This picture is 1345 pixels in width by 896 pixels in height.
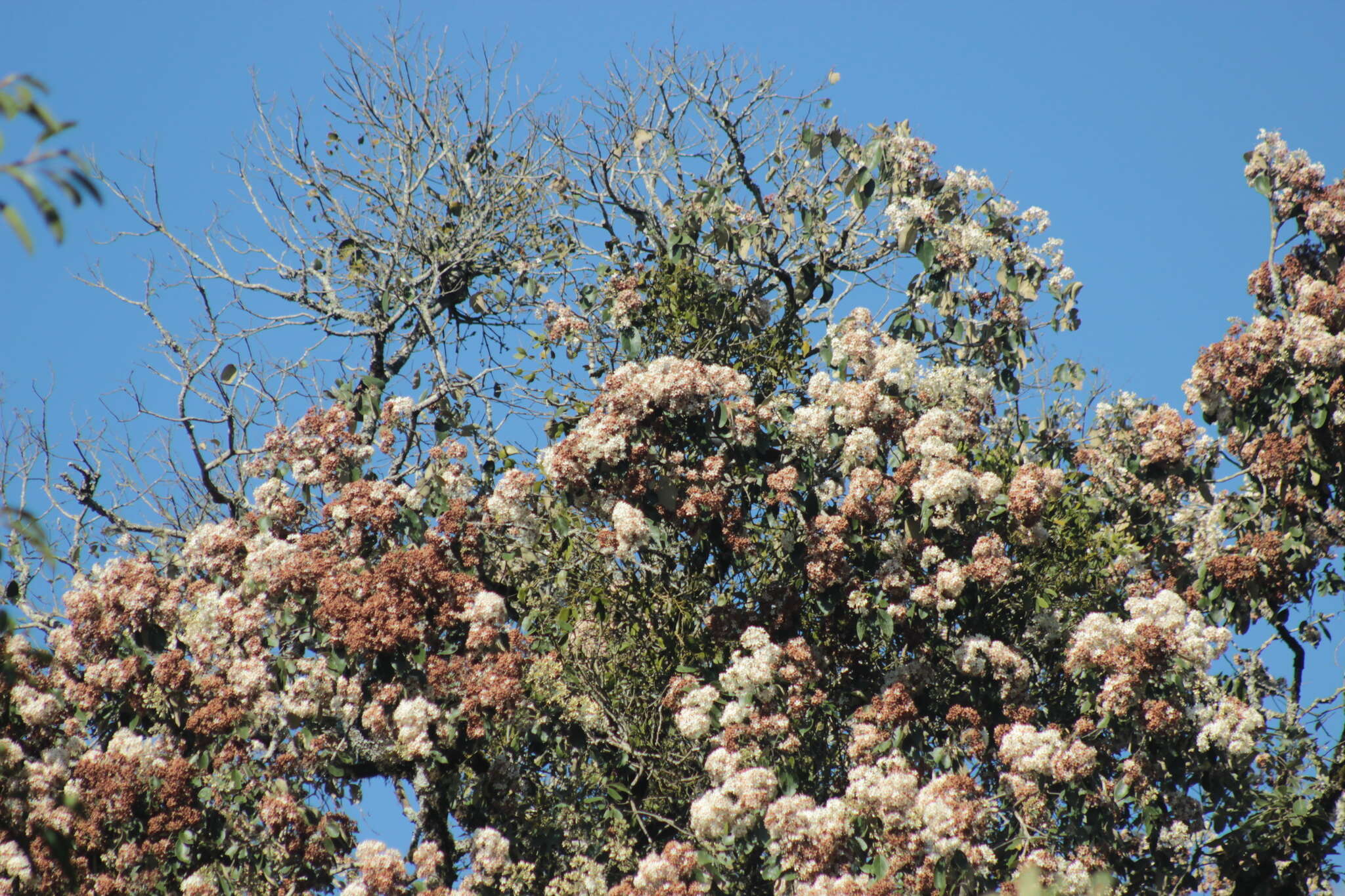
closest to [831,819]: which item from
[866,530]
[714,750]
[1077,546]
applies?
[714,750]

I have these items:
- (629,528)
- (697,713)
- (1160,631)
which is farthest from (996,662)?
(629,528)

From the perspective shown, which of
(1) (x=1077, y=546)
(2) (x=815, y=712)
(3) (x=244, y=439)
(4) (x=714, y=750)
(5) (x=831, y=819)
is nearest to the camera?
(5) (x=831, y=819)

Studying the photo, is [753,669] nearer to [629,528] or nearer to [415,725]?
[629,528]

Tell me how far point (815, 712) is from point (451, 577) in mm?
1921

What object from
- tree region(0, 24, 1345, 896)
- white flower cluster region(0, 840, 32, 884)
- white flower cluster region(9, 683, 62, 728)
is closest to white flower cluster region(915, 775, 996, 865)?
tree region(0, 24, 1345, 896)

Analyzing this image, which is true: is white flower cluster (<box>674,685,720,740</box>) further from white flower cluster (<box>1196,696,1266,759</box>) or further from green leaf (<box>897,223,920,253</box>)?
green leaf (<box>897,223,920,253</box>)

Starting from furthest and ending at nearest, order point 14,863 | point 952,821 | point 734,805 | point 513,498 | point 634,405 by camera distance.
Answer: point 513,498
point 634,405
point 734,805
point 952,821
point 14,863

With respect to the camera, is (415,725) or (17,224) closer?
(17,224)

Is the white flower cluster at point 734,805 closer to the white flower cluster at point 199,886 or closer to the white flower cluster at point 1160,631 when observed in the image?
the white flower cluster at point 1160,631

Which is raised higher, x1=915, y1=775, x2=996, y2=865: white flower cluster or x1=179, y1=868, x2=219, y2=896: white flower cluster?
x1=179, y1=868, x2=219, y2=896: white flower cluster

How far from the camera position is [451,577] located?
6.59m

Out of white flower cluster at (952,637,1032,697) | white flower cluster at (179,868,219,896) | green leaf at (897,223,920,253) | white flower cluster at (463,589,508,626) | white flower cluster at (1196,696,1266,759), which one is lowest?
white flower cluster at (179,868,219,896)

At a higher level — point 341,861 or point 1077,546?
point 1077,546

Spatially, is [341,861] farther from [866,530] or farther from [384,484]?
[866,530]
